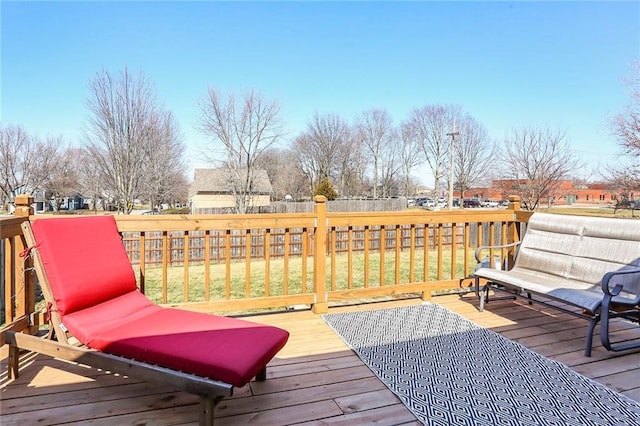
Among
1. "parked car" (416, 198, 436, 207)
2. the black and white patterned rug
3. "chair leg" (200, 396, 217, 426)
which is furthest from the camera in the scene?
"parked car" (416, 198, 436, 207)

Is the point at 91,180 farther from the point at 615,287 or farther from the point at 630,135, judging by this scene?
the point at 630,135

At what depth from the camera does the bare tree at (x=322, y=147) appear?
26.1m

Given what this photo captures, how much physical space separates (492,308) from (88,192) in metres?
19.2

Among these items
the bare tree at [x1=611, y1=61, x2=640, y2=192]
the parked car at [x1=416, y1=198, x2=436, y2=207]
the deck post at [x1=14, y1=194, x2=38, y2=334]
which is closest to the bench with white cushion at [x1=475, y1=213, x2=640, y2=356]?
the deck post at [x1=14, y1=194, x2=38, y2=334]

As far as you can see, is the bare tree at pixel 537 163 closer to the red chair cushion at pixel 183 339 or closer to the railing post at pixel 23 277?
the red chair cushion at pixel 183 339

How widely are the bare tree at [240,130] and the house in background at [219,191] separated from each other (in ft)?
1.43

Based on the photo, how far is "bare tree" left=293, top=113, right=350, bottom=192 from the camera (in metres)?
26.1

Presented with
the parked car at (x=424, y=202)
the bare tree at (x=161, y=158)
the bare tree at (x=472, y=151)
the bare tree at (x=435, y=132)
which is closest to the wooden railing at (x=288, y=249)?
the bare tree at (x=161, y=158)

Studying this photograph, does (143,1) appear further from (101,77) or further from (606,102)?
(606,102)

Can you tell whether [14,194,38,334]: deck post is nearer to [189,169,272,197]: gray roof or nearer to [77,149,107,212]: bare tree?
[77,149,107,212]: bare tree

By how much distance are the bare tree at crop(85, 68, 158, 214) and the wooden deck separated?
10.8 metres

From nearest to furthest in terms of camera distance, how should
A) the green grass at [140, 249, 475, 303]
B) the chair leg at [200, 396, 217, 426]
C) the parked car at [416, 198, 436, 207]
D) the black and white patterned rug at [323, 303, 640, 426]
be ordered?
the chair leg at [200, 396, 217, 426], the black and white patterned rug at [323, 303, 640, 426], the green grass at [140, 249, 475, 303], the parked car at [416, 198, 436, 207]

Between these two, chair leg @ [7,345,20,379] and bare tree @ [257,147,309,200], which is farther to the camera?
bare tree @ [257,147,309,200]

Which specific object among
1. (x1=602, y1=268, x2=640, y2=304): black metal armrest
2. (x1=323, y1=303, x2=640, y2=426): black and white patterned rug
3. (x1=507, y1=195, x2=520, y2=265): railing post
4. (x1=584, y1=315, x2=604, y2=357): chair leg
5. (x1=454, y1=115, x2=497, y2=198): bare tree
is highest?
(x1=454, y1=115, x2=497, y2=198): bare tree
